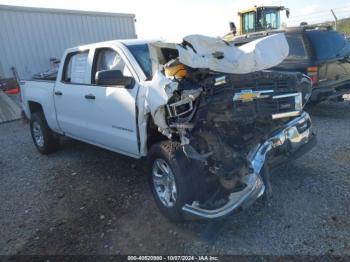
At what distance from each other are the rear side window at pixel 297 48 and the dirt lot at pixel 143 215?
1819 mm

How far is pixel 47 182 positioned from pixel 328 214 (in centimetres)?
382

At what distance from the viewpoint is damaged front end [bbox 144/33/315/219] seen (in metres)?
3.26

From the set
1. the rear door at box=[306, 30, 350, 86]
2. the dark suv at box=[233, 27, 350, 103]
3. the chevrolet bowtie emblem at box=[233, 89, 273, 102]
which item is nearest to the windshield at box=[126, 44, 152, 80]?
the chevrolet bowtie emblem at box=[233, 89, 273, 102]

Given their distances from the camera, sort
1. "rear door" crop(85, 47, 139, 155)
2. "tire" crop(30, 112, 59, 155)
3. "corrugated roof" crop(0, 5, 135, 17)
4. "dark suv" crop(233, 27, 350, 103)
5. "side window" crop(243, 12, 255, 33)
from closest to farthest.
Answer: "rear door" crop(85, 47, 139, 155) → "tire" crop(30, 112, 59, 155) → "dark suv" crop(233, 27, 350, 103) → "corrugated roof" crop(0, 5, 135, 17) → "side window" crop(243, 12, 255, 33)

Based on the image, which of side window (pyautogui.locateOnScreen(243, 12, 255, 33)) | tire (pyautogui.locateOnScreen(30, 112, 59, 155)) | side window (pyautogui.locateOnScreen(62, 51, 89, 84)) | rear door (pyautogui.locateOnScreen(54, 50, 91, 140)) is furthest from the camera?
side window (pyautogui.locateOnScreen(243, 12, 255, 33))

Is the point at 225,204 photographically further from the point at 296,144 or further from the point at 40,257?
the point at 40,257

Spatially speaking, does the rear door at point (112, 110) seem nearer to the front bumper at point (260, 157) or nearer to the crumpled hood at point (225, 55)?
the crumpled hood at point (225, 55)

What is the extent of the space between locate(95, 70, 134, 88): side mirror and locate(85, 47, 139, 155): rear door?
0.07 m

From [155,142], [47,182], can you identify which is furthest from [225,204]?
[47,182]

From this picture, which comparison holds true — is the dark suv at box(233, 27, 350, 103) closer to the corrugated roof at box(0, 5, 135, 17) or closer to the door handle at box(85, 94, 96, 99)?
the door handle at box(85, 94, 96, 99)

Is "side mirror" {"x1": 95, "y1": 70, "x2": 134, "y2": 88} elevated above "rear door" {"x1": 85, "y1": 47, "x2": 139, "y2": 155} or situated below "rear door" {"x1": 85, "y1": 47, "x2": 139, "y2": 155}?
above

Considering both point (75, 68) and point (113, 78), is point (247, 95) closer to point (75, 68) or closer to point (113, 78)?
point (113, 78)

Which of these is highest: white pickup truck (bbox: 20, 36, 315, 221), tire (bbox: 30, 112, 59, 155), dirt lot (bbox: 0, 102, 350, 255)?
white pickup truck (bbox: 20, 36, 315, 221)

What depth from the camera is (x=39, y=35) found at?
12.3 m
